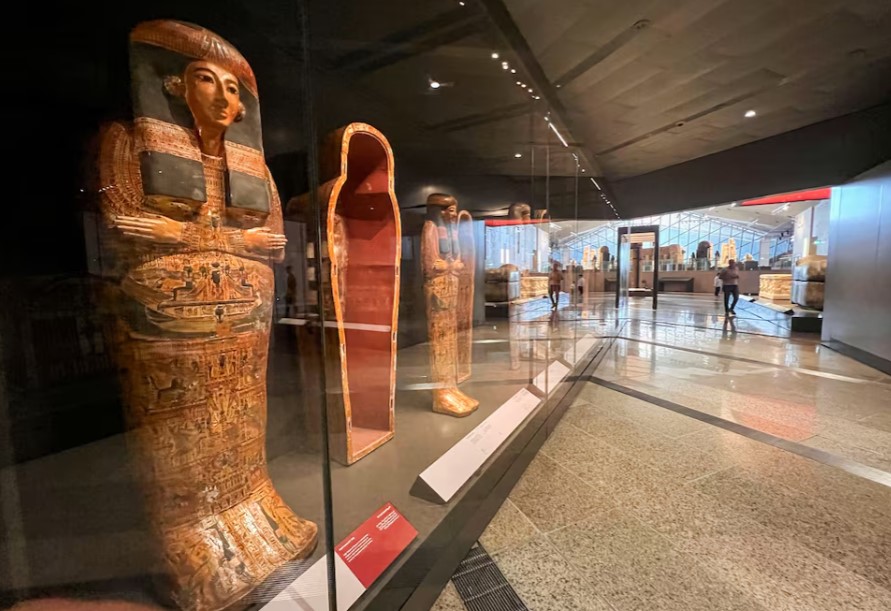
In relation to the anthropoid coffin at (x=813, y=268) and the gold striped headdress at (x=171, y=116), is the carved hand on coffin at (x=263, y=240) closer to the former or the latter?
the gold striped headdress at (x=171, y=116)

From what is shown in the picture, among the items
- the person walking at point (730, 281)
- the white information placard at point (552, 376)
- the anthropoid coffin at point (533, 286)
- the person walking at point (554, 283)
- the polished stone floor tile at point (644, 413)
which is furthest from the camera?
the person walking at point (730, 281)

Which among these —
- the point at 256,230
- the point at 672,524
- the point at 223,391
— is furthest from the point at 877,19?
the point at 223,391

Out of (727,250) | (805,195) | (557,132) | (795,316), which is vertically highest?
(557,132)

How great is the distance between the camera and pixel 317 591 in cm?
87

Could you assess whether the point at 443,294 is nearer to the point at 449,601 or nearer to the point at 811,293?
the point at 449,601

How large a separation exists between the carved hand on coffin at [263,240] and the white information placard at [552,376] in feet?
6.65

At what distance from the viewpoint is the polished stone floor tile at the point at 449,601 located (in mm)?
1103

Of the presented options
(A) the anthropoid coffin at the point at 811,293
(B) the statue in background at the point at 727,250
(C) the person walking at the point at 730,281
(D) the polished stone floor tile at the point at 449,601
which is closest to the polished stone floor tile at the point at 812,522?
(D) the polished stone floor tile at the point at 449,601

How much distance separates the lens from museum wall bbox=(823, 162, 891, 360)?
3816mm

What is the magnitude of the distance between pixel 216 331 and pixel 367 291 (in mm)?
970

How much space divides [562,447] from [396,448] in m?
1.11

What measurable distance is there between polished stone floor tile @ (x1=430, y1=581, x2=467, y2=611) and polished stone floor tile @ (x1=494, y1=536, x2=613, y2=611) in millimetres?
189

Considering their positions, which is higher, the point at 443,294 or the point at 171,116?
the point at 171,116

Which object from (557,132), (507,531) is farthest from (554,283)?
(507,531)
